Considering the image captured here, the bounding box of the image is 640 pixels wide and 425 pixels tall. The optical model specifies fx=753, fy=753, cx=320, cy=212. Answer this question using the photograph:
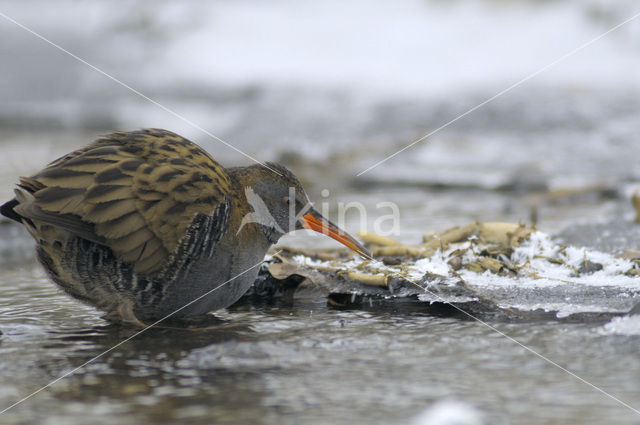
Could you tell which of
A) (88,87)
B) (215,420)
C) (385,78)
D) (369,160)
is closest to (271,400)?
(215,420)

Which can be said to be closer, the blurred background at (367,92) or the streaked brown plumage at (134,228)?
the streaked brown plumage at (134,228)

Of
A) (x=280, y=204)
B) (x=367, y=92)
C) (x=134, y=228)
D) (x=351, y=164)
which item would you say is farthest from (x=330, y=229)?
(x=367, y=92)

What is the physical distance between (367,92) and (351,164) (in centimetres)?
345

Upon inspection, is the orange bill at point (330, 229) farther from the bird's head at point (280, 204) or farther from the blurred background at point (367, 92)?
the blurred background at point (367, 92)

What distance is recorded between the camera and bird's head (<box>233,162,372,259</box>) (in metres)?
4.20

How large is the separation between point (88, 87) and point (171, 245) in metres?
10.3

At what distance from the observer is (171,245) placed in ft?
11.6

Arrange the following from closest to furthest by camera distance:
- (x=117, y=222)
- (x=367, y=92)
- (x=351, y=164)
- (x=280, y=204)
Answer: (x=117, y=222) → (x=280, y=204) → (x=351, y=164) → (x=367, y=92)

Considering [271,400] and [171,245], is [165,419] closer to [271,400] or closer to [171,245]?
[271,400]

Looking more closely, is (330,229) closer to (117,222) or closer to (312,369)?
(117,222)

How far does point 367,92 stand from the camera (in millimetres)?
12000

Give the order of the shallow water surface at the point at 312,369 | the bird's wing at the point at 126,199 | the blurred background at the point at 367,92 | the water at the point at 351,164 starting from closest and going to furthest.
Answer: the shallow water surface at the point at 312,369 → the water at the point at 351,164 → the bird's wing at the point at 126,199 → the blurred background at the point at 367,92

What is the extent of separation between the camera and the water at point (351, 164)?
2598 mm

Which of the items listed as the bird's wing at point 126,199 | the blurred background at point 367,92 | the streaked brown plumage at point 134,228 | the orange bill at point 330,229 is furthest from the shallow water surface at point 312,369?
the blurred background at point 367,92
